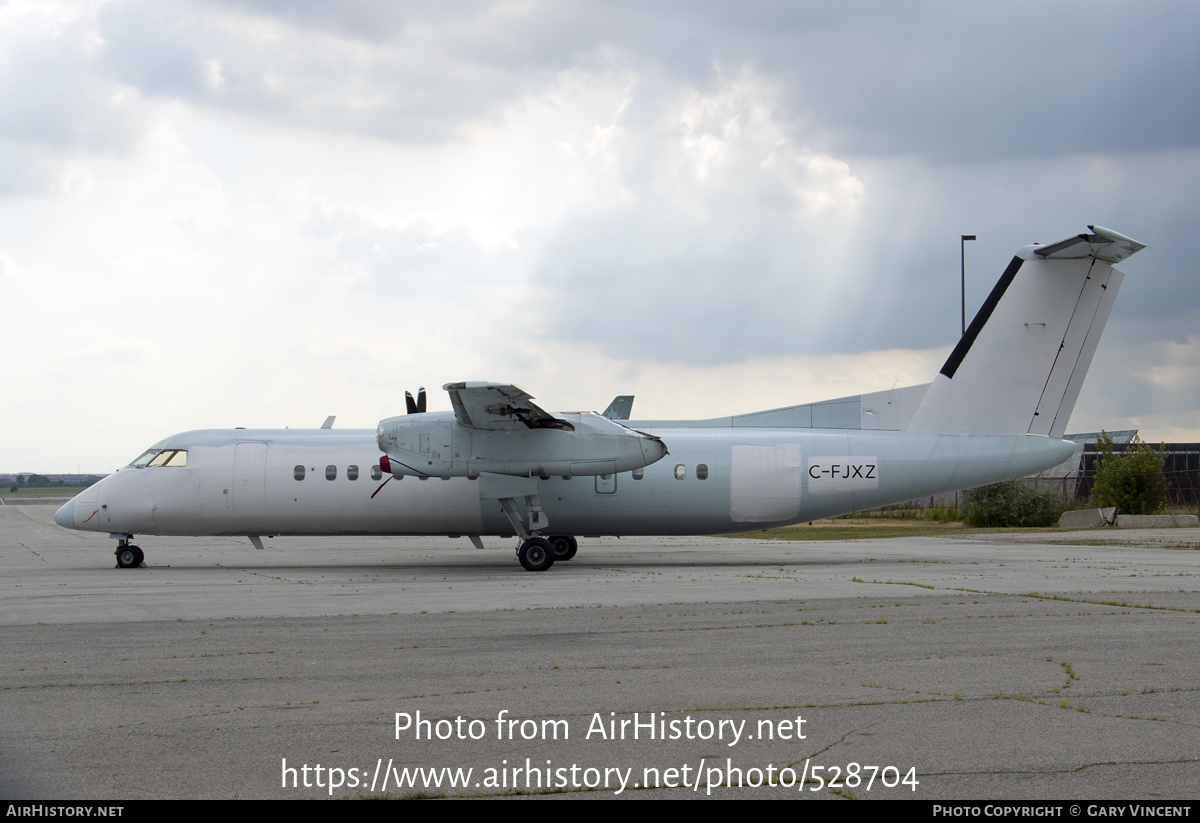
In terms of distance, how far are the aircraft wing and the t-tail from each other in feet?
29.3

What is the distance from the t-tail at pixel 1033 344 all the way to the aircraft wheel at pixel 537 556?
938 centimetres

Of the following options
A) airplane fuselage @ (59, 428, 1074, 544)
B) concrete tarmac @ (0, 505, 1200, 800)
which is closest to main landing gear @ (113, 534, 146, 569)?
airplane fuselage @ (59, 428, 1074, 544)

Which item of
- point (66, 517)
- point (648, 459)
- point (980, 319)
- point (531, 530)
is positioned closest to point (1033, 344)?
point (980, 319)

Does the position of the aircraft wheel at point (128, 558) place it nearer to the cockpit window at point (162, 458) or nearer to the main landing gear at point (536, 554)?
the cockpit window at point (162, 458)

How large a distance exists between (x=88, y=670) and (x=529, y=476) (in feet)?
41.8

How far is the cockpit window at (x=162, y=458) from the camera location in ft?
76.1

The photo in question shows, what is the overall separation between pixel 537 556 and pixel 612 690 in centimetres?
1355

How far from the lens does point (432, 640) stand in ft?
37.1

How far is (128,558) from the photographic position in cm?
2334

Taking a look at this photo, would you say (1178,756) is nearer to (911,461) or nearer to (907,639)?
(907,639)

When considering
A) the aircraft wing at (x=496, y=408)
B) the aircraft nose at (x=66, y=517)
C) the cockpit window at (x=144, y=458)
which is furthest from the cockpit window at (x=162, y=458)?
the aircraft wing at (x=496, y=408)

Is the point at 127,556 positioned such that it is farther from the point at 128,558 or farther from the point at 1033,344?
the point at 1033,344

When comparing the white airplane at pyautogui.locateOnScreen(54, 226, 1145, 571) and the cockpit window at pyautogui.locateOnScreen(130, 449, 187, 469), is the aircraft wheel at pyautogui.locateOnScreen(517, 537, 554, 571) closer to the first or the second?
the white airplane at pyautogui.locateOnScreen(54, 226, 1145, 571)

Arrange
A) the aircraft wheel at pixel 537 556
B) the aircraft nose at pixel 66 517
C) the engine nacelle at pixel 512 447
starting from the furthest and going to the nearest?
the aircraft nose at pixel 66 517, the aircraft wheel at pixel 537 556, the engine nacelle at pixel 512 447
